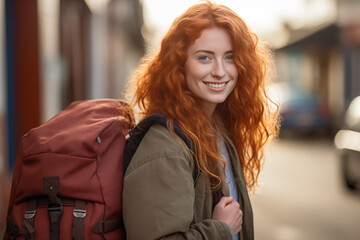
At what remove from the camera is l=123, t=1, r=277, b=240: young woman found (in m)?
1.59

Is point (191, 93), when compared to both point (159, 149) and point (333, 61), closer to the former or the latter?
point (159, 149)

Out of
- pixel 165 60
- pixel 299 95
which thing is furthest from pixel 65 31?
pixel 299 95

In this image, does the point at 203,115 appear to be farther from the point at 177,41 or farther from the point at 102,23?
the point at 102,23

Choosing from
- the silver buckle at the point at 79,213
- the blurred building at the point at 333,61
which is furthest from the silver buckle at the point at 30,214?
the blurred building at the point at 333,61

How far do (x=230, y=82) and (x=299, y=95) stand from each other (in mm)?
12420

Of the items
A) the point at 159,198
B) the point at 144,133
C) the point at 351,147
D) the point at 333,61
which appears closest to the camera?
the point at 159,198

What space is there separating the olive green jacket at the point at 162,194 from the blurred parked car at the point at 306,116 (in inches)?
475

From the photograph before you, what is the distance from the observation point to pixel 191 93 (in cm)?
192

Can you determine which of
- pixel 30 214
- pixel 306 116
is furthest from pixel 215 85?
pixel 306 116

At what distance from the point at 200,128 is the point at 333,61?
63.7ft

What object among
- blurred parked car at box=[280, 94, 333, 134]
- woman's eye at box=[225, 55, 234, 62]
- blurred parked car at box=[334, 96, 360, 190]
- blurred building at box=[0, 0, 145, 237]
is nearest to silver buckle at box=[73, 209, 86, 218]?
woman's eye at box=[225, 55, 234, 62]

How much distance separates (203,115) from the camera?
6.35ft

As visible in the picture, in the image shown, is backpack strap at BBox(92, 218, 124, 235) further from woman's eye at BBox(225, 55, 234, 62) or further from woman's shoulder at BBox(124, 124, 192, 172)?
woman's eye at BBox(225, 55, 234, 62)

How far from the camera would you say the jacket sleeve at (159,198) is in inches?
61.6
